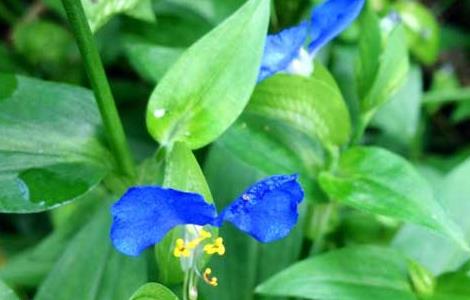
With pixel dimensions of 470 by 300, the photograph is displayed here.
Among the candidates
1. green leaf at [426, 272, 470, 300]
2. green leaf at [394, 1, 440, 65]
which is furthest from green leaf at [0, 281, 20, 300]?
green leaf at [394, 1, 440, 65]

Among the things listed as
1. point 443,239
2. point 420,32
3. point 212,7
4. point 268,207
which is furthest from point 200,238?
point 420,32

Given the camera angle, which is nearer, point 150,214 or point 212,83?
point 150,214

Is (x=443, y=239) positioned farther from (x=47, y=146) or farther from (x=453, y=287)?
(x=47, y=146)

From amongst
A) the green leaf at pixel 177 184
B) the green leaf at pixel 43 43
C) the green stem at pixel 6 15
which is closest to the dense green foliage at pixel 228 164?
the green leaf at pixel 177 184

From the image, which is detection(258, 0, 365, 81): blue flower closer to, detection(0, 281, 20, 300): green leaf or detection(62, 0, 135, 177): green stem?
detection(62, 0, 135, 177): green stem

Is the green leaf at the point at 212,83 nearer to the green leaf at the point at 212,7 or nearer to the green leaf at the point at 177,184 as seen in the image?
the green leaf at the point at 177,184

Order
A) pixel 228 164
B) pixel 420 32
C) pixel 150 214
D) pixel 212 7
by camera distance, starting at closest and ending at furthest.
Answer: pixel 150 214 → pixel 228 164 → pixel 212 7 → pixel 420 32
